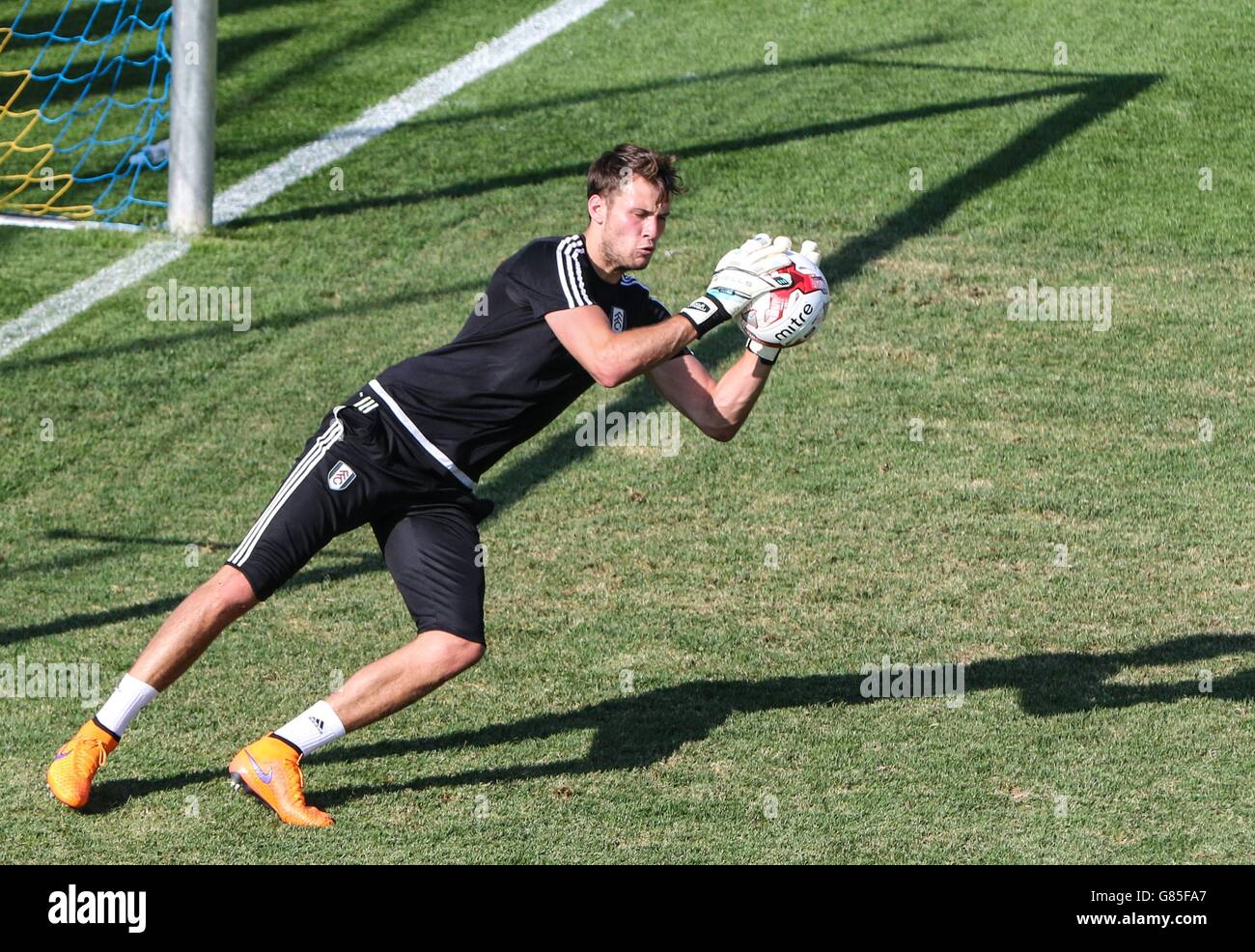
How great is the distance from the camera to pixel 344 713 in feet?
18.3

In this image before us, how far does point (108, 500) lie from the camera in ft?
27.6

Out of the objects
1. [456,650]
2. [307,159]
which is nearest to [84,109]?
[307,159]

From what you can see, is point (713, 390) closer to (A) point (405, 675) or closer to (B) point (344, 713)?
(A) point (405, 675)

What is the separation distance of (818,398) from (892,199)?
2.87 metres

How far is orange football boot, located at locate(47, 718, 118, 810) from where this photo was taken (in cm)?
559

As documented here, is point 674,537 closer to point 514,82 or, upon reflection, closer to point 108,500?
point 108,500

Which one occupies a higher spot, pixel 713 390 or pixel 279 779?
pixel 713 390

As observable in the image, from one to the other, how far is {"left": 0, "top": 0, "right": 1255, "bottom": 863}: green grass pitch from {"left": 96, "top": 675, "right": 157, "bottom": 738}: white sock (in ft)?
0.97

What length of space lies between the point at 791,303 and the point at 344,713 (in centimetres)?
193

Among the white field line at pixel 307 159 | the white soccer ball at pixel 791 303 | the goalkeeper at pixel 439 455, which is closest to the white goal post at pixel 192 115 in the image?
the white field line at pixel 307 159

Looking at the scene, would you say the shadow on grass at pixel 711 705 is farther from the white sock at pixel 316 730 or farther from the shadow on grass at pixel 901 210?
the shadow on grass at pixel 901 210

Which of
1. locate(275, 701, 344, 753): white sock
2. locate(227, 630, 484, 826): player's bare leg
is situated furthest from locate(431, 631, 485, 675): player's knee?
locate(275, 701, 344, 753): white sock

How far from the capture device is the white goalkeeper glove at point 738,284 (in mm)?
5504

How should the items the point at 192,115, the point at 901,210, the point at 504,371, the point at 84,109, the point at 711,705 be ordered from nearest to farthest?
the point at 504,371 → the point at 711,705 → the point at 192,115 → the point at 901,210 → the point at 84,109
